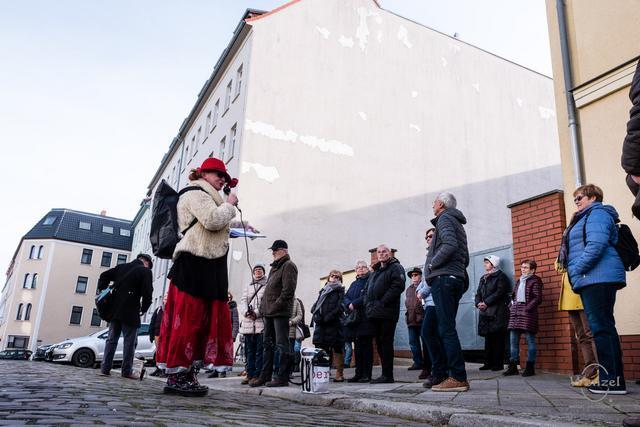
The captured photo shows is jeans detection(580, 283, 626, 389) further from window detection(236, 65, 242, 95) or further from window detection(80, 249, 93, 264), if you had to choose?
window detection(80, 249, 93, 264)

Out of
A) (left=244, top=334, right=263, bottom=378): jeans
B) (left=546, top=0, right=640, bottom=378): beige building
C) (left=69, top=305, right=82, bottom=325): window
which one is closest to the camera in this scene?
(left=546, top=0, right=640, bottom=378): beige building

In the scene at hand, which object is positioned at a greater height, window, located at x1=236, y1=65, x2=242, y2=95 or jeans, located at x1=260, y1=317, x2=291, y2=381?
window, located at x1=236, y1=65, x2=242, y2=95

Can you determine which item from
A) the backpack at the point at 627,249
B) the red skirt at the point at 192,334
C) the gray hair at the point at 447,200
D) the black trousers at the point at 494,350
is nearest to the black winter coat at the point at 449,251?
the gray hair at the point at 447,200

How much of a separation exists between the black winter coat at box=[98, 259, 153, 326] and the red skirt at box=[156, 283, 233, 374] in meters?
3.07

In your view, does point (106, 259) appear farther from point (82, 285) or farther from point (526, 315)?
point (526, 315)

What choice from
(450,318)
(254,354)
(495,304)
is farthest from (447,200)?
(254,354)

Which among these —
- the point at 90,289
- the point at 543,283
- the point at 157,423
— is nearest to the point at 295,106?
the point at 543,283

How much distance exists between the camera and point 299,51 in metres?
23.1

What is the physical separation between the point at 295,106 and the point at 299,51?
2536 millimetres

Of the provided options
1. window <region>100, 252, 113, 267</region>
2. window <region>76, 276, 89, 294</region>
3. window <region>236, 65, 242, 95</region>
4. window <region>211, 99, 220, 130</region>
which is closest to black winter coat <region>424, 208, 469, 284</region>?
window <region>236, 65, 242, 95</region>

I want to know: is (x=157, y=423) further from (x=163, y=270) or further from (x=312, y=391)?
(x=163, y=270)

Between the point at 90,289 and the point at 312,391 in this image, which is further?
the point at 90,289

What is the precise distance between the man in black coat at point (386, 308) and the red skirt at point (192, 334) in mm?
2633

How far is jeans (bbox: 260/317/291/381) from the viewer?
24.1ft
